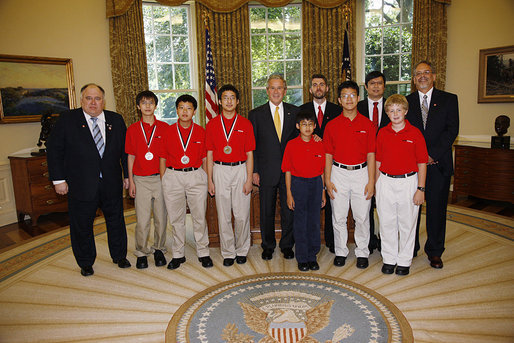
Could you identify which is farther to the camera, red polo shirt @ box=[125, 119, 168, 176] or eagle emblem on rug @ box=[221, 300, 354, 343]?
red polo shirt @ box=[125, 119, 168, 176]

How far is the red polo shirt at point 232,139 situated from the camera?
3.42 metres

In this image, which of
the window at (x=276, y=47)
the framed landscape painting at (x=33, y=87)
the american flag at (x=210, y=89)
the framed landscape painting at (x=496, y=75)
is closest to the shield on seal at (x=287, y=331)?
the american flag at (x=210, y=89)

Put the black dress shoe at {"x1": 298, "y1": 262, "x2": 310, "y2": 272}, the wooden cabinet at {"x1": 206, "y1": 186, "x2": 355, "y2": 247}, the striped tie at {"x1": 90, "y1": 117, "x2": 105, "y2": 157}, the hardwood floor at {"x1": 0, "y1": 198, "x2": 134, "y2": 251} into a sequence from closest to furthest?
the striped tie at {"x1": 90, "y1": 117, "x2": 105, "y2": 157} < the black dress shoe at {"x1": 298, "y1": 262, "x2": 310, "y2": 272} < the wooden cabinet at {"x1": 206, "y1": 186, "x2": 355, "y2": 247} < the hardwood floor at {"x1": 0, "y1": 198, "x2": 134, "y2": 251}

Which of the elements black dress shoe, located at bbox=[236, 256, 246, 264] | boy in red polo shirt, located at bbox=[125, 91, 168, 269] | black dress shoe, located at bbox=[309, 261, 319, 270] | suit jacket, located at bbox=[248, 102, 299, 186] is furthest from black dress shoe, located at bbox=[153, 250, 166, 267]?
black dress shoe, located at bbox=[309, 261, 319, 270]

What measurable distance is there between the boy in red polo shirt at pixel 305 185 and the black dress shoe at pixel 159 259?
129 cm

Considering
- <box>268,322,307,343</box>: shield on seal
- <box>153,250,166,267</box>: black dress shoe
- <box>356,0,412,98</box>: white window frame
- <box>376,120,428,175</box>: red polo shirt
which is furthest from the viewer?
<box>356,0,412,98</box>: white window frame

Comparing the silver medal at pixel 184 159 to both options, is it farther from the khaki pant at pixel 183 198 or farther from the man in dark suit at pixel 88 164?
the man in dark suit at pixel 88 164

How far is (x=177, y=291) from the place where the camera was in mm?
3195

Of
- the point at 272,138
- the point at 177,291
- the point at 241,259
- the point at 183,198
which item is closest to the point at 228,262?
the point at 241,259

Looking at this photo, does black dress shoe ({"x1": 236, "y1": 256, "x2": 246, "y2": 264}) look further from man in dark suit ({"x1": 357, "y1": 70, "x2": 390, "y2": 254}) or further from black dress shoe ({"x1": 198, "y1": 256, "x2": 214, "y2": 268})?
man in dark suit ({"x1": 357, "y1": 70, "x2": 390, "y2": 254})

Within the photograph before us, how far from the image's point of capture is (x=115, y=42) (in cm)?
631

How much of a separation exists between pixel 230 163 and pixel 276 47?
4.85 m

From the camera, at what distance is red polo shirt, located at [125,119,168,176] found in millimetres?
3477

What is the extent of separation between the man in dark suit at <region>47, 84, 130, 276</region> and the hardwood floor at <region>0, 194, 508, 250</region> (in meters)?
1.62
